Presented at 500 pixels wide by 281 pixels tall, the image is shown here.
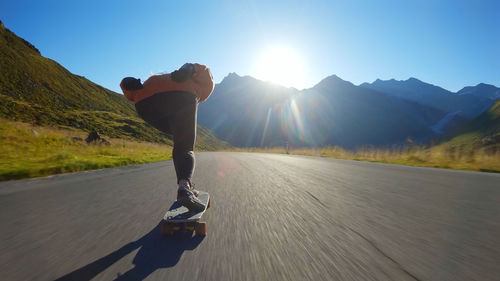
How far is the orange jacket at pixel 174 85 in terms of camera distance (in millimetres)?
2135

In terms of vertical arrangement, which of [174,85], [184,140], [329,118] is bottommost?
[184,140]

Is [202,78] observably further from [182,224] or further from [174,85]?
[182,224]

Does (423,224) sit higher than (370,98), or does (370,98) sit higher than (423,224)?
(370,98)

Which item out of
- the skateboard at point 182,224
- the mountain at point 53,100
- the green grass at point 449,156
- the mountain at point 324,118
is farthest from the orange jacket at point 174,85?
the mountain at point 324,118

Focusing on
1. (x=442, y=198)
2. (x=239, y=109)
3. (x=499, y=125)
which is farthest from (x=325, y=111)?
(x=442, y=198)

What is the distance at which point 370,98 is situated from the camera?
557 feet

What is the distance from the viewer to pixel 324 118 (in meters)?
156

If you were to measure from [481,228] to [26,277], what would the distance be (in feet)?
10.0

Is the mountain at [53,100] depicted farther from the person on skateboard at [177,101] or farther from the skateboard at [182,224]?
the skateboard at [182,224]

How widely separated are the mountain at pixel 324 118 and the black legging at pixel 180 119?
128 metres

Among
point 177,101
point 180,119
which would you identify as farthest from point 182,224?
point 177,101

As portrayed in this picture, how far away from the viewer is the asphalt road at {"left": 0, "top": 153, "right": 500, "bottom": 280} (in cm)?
115

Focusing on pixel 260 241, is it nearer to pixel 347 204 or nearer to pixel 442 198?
pixel 347 204

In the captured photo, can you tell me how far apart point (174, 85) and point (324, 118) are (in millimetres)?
162683
